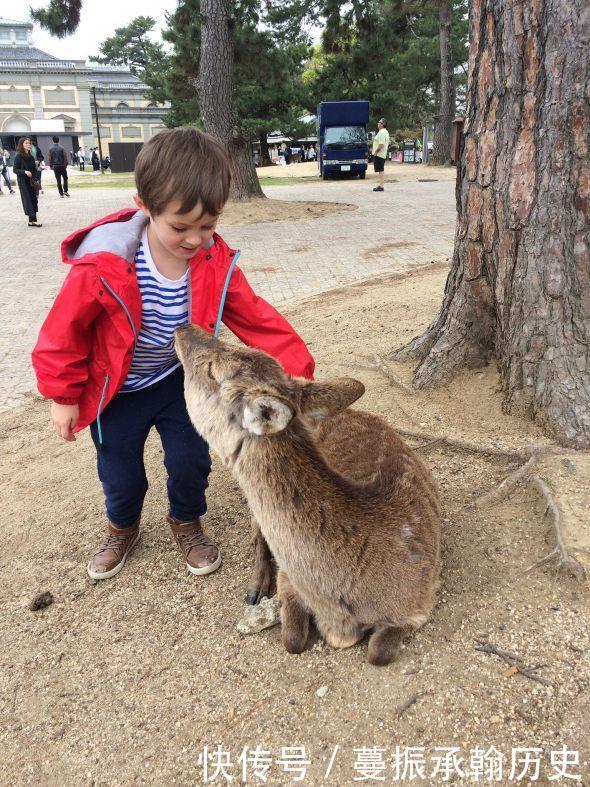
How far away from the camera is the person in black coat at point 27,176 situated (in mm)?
14375

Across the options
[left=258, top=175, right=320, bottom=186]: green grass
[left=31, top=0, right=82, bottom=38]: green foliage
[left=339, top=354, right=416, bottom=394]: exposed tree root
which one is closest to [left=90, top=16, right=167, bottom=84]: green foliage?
[left=258, top=175, right=320, bottom=186]: green grass

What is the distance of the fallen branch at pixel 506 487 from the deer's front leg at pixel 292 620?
3.55ft

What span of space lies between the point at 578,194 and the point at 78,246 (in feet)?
7.84

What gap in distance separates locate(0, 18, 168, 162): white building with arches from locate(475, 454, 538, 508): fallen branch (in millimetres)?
75893

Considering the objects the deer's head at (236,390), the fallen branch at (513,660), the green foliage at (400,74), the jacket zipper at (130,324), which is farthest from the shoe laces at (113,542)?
the green foliage at (400,74)

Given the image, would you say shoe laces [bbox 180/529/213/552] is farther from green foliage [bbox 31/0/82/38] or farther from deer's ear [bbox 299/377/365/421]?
green foliage [bbox 31/0/82/38]

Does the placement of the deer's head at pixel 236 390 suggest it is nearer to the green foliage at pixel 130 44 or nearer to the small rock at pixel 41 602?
the small rock at pixel 41 602

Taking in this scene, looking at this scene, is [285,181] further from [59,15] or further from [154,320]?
[154,320]

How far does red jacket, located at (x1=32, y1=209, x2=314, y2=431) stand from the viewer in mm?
2598

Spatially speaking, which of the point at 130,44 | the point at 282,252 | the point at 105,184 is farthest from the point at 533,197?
the point at 130,44

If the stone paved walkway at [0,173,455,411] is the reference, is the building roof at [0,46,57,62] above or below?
above

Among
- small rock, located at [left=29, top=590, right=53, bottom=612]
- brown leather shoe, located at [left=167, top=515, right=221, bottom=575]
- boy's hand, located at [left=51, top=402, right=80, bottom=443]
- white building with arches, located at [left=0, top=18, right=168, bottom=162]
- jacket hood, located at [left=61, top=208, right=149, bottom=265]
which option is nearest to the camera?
jacket hood, located at [left=61, top=208, right=149, bottom=265]

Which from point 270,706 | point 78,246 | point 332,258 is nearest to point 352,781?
point 270,706

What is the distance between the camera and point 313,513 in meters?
2.42
